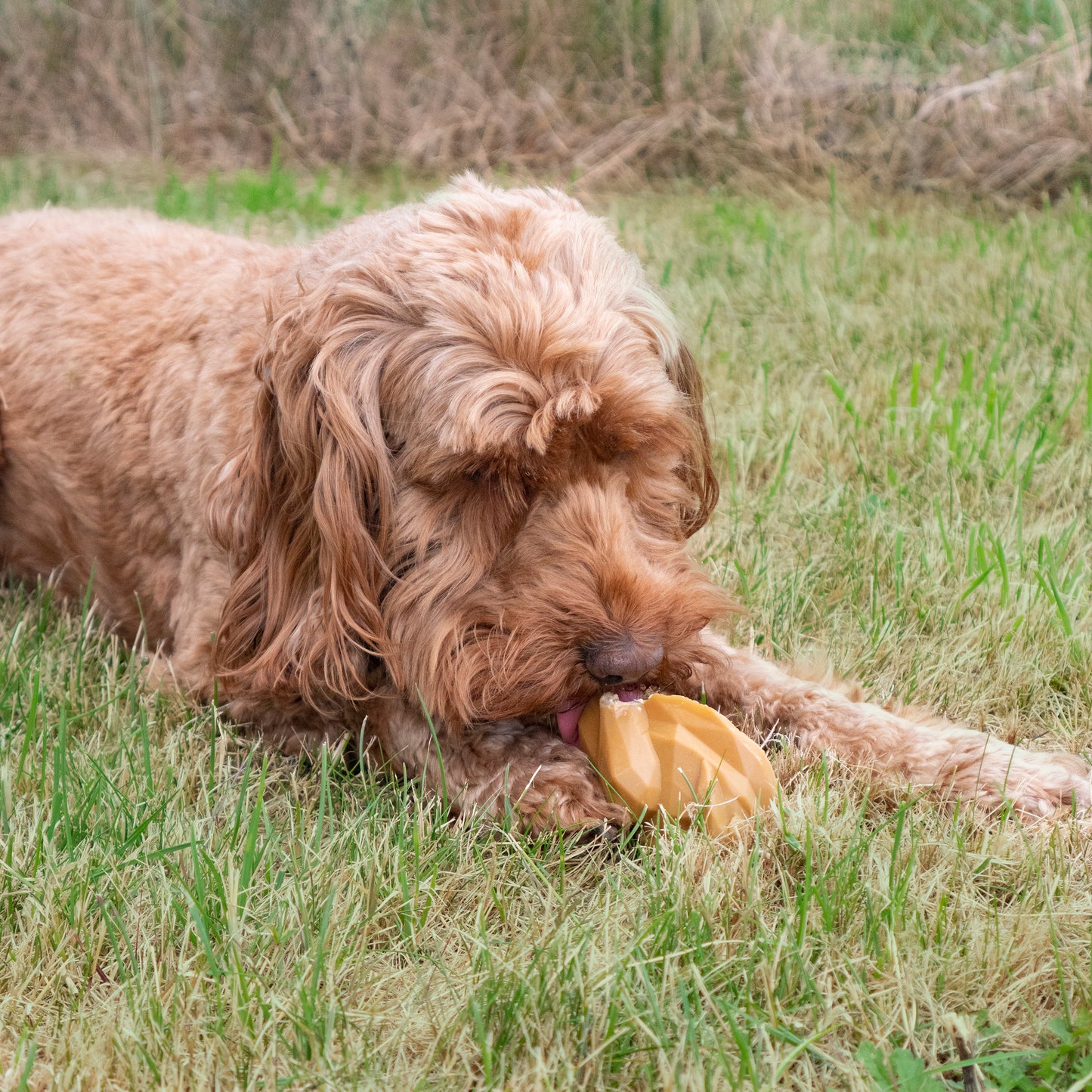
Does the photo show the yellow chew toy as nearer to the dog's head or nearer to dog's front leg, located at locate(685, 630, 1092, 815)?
the dog's head

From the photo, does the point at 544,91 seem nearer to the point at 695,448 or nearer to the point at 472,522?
the point at 695,448

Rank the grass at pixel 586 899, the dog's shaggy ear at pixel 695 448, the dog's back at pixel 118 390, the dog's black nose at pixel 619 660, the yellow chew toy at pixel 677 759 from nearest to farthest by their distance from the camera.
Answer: the grass at pixel 586 899
the dog's black nose at pixel 619 660
the yellow chew toy at pixel 677 759
the dog's shaggy ear at pixel 695 448
the dog's back at pixel 118 390

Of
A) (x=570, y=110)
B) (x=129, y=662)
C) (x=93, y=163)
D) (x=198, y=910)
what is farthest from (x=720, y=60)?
(x=198, y=910)

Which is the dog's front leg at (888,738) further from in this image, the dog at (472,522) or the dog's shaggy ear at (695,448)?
the dog's shaggy ear at (695,448)

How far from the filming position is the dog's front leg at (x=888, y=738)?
8.32 ft

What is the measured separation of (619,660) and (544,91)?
7.72 m

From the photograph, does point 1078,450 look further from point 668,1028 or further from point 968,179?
point 968,179

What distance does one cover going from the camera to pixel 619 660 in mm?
2318

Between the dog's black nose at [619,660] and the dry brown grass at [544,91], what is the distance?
20.1 ft

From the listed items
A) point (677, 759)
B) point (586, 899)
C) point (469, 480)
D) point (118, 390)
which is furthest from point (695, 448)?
point (118, 390)

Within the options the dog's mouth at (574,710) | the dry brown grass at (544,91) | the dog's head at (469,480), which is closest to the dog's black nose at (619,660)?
the dog's head at (469,480)

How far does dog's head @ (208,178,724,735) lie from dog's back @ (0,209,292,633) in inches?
16.0

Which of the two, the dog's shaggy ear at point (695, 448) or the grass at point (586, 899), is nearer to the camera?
the grass at point (586, 899)

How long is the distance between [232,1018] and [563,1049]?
1.75ft
